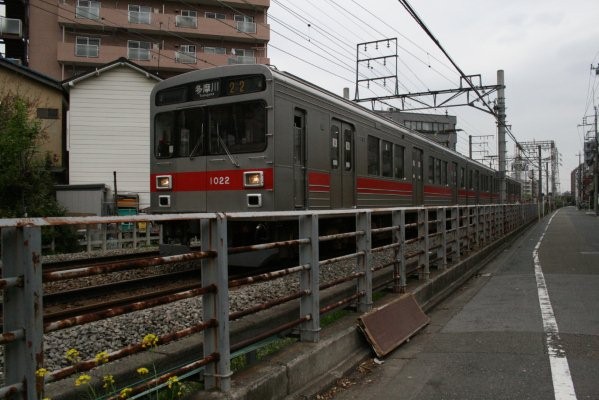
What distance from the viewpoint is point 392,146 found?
1309 cm

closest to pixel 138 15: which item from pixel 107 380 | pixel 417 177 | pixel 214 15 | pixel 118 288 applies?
pixel 214 15

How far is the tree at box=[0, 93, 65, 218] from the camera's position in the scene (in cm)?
1748

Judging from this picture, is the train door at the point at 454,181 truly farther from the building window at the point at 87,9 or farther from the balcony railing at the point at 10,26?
the balcony railing at the point at 10,26

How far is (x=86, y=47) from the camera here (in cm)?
3800

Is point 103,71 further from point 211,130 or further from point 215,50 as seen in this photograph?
point 211,130

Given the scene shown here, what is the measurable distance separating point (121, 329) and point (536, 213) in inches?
1619

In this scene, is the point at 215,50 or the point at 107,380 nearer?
the point at 107,380

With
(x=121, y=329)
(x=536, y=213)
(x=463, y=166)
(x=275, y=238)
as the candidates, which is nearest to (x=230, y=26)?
(x=463, y=166)

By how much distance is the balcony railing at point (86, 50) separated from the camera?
124 ft

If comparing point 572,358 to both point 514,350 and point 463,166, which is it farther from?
point 463,166

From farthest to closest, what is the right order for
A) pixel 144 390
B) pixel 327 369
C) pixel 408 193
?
pixel 408 193 → pixel 327 369 → pixel 144 390

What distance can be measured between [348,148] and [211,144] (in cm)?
301

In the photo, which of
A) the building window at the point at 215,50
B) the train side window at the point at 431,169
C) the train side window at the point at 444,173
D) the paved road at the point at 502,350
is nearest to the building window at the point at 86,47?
the building window at the point at 215,50

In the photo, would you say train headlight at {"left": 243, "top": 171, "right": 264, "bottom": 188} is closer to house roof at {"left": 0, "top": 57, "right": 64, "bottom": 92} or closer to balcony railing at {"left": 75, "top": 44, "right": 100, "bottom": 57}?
house roof at {"left": 0, "top": 57, "right": 64, "bottom": 92}
